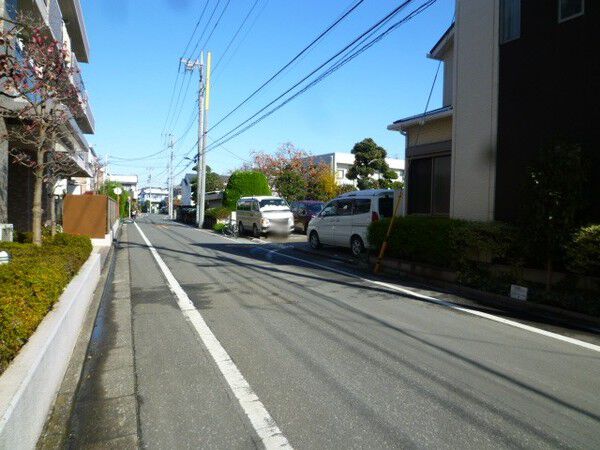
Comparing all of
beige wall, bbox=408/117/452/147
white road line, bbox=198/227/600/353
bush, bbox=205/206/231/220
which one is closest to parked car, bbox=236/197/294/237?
bush, bbox=205/206/231/220

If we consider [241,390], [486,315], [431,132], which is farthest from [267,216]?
[241,390]

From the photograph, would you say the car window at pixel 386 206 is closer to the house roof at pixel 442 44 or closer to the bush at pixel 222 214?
the house roof at pixel 442 44

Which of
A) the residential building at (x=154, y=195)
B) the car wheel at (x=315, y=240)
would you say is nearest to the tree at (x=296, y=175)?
the car wheel at (x=315, y=240)

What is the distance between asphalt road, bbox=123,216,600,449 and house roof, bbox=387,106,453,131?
6525mm

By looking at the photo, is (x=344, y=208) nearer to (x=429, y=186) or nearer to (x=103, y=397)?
(x=429, y=186)

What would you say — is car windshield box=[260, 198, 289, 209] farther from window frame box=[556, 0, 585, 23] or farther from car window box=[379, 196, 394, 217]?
window frame box=[556, 0, 585, 23]

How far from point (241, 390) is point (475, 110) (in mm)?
9221

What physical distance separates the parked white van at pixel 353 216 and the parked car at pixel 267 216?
5746mm

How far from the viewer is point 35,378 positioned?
132 inches

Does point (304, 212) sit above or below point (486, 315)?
above

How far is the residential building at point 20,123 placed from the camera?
37.3ft

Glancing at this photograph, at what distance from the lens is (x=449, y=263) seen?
10289mm

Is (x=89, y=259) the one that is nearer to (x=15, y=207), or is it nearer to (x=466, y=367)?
(x=466, y=367)

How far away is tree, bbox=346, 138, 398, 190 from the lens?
1502 inches
